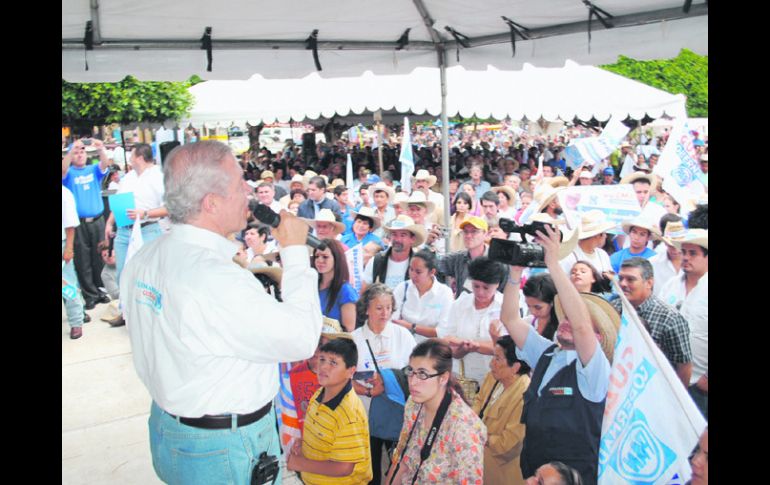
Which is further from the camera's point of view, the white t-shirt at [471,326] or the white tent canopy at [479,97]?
the white tent canopy at [479,97]

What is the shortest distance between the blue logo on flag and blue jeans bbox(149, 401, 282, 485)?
1101 mm

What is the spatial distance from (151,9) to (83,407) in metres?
3.08

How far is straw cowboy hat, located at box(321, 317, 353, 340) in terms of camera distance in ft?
10.8

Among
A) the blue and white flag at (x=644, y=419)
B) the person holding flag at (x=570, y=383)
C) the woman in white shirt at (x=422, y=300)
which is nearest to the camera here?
the blue and white flag at (x=644, y=419)

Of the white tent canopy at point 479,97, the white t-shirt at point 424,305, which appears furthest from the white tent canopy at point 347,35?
the white tent canopy at point 479,97

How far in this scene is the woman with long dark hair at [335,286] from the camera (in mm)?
A: 3740

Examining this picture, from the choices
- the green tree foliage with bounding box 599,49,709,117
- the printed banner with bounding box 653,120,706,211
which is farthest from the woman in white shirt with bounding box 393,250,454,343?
the green tree foliage with bounding box 599,49,709,117

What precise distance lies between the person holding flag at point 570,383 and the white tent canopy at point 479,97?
924cm

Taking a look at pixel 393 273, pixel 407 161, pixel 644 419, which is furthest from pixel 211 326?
pixel 407 161

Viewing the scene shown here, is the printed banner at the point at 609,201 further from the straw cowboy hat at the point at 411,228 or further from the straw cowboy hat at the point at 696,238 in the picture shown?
the straw cowboy hat at the point at 696,238

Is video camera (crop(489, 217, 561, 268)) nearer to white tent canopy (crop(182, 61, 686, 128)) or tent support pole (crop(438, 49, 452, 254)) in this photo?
tent support pole (crop(438, 49, 452, 254))

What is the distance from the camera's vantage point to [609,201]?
4668 mm

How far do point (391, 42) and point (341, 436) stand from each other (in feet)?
8.67

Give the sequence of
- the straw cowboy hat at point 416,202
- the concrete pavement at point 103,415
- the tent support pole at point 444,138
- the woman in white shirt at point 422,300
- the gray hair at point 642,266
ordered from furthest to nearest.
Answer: the straw cowboy hat at point 416,202 → the tent support pole at point 444,138 → the concrete pavement at point 103,415 → the woman in white shirt at point 422,300 → the gray hair at point 642,266
